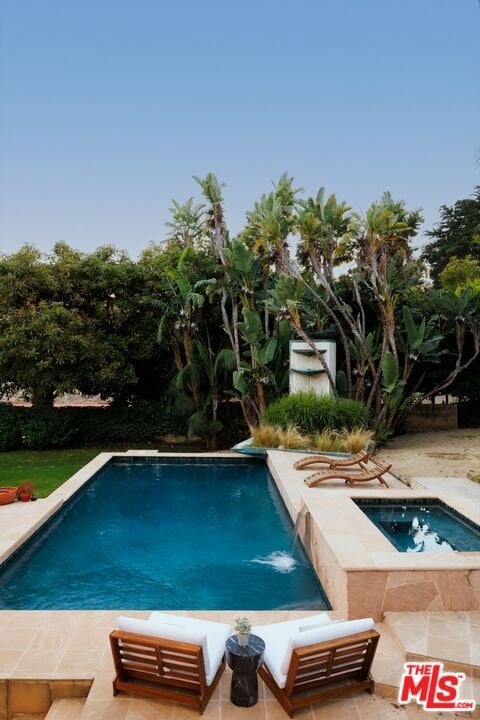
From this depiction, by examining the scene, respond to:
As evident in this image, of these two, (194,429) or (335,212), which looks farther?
(194,429)

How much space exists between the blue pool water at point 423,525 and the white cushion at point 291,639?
282 centimetres

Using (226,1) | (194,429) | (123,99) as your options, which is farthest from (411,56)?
(194,429)

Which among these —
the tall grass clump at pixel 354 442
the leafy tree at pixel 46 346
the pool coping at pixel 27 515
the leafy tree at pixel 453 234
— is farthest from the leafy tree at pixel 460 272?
the pool coping at pixel 27 515

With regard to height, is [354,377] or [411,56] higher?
[411,56]

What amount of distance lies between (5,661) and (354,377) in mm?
14479

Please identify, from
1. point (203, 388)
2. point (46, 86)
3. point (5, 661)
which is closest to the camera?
point (5, 661)

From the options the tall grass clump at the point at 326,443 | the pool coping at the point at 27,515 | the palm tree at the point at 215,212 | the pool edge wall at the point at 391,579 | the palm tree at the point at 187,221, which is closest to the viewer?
the pool edge wall at the point at 391,579

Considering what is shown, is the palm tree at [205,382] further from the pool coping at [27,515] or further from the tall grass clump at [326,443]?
the pool coping at [27,515]

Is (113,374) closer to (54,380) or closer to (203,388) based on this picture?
(54,380)

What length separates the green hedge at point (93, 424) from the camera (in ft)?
57.9

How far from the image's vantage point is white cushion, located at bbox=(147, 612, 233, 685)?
370 centimetres

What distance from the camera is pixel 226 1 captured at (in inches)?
668

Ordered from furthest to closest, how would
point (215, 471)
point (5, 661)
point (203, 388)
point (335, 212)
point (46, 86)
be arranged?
point (203, 388) < point (46, 86) < point (335, 212) < point (215, 471) < point (5, 661)

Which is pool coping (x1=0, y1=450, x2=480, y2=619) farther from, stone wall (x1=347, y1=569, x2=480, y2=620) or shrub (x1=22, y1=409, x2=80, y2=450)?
shrub (x1=22, y1=409, x2=80, y2=450)
